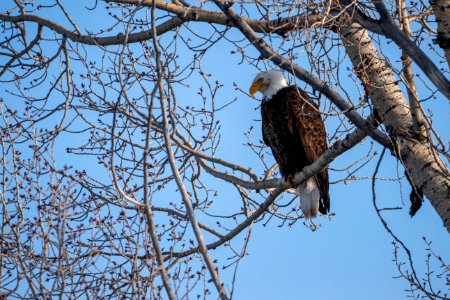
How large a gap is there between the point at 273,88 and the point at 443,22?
8.52 ft

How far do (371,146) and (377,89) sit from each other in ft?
3.85

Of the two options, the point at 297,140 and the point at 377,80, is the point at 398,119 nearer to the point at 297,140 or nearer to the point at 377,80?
the point at 377,80

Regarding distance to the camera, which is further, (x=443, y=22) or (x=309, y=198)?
(x=309, y=198)

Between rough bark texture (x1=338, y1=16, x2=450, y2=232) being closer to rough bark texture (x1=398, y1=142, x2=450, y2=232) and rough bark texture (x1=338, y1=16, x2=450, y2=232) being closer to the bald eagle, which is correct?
rough bark texture (x1=398, y1=142, x2=450, y2=232)

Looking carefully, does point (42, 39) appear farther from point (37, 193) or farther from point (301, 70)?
point (301, 70)

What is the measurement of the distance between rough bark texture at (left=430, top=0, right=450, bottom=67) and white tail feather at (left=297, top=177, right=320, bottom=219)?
2432 millimetres

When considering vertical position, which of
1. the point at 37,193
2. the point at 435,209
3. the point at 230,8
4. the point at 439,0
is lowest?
the point at 435,209

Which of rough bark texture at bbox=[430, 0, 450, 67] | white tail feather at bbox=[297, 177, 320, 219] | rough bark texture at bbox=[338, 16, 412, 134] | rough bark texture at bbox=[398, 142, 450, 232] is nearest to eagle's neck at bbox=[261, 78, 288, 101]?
white tail feather at bbox=[297, 177, 320, 219]

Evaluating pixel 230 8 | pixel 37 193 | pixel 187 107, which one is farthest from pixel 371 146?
pixel 37 193

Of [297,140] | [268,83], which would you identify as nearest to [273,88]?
Result: [268,83]

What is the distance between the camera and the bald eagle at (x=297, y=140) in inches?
232

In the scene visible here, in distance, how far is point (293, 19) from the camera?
15.0 ft

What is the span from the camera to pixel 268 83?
20.6 feet

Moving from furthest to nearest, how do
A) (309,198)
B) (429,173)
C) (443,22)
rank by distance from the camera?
1. (309,198)
2. (429,173)
3. (443,22)
